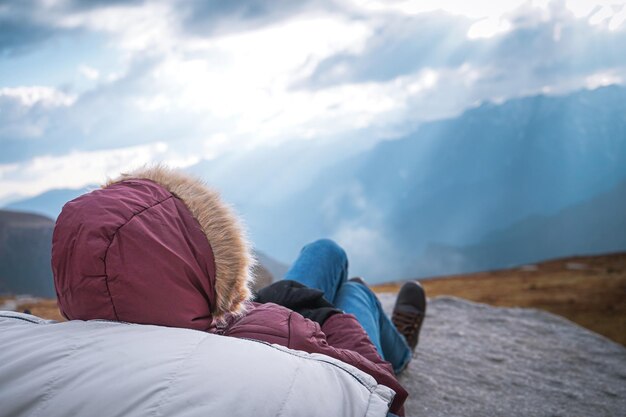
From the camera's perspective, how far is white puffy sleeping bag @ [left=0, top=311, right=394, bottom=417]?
4.79 ft

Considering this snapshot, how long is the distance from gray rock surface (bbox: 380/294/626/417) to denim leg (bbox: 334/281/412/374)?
1.01 ft

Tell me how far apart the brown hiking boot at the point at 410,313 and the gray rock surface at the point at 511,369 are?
0.30m

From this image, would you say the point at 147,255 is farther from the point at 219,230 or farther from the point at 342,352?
the point at 342,352

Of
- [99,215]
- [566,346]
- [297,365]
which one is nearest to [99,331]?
[99,215]

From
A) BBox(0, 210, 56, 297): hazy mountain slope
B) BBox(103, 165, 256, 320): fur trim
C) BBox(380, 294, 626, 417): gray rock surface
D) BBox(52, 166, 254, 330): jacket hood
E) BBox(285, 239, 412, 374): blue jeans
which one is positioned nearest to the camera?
BBox(52, 166, 254, 330): jacket hood

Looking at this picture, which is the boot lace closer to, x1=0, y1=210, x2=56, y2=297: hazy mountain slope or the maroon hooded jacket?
the maroon hooded jacket

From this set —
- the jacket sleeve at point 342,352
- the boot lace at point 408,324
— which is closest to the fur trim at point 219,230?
the jacket sleeve at point 342,352

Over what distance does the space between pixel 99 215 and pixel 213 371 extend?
71 centimetres

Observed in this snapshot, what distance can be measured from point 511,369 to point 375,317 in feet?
7.47

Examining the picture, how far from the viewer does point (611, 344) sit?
21.0ft

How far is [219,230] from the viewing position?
6.43 ft

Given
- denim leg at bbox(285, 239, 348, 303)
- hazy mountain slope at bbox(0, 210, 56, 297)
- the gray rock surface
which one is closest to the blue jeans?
denim leg at bbox(285, 239, 348, 303)

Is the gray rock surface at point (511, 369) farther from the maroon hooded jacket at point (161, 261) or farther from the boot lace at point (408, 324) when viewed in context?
the maroon hooded jacket at point (161, 261)

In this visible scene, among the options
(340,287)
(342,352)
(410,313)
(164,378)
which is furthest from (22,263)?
(164,378)
